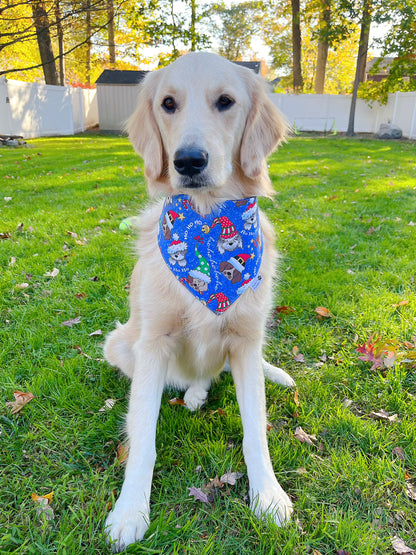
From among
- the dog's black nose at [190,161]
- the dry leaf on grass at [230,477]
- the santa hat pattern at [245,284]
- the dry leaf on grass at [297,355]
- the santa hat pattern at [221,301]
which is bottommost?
the dry leaf on grass at [230,477]

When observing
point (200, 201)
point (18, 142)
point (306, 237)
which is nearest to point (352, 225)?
point (306, 237)

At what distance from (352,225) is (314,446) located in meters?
4.07

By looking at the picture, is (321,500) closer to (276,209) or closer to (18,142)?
(276,209)

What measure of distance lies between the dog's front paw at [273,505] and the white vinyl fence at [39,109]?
16.9 metres

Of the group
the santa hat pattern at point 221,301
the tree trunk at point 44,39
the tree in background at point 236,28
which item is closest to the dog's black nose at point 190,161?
the santa hat pattern at point 221,301

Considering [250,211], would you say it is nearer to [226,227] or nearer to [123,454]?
[226,227]

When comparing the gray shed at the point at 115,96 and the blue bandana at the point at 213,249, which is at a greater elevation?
the gray shed at the point at 115,96

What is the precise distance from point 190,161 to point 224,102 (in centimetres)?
45

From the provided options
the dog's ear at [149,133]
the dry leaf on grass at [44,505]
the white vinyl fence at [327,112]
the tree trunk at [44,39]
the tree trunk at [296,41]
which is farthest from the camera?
the white vinyl fence at [327,112]

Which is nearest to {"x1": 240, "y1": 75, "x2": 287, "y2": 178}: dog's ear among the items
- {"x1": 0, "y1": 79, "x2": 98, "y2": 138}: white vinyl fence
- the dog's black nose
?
the dog's black nose

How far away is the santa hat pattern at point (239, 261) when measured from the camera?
2.03 m

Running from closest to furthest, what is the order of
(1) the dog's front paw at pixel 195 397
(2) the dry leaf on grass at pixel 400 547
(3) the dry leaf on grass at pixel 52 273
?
(2) the dry leaf on grass at pixel 400 547, (1) the dog's front paw at pixel 195 397, (3) the dry leaf on grass at pixel 52 273

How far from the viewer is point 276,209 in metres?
6.21

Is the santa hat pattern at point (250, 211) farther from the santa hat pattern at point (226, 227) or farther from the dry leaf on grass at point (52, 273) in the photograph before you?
the dry leaf on grass at point (52, 273)
